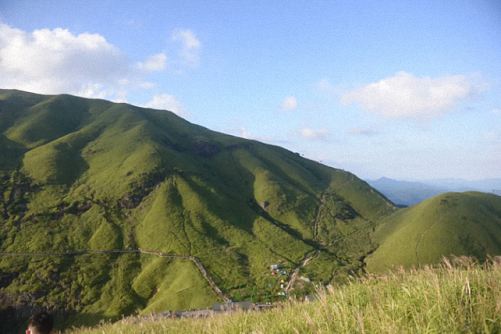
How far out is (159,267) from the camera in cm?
Result: 12875

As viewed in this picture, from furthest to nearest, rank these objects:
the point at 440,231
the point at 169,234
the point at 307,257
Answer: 1. the point at 440,231
2. the point at 169,234
3. the point at 307,257

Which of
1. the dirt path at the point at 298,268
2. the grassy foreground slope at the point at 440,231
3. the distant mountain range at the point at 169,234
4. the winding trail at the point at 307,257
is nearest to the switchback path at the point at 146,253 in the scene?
the distant mountain range at the point at 169,234

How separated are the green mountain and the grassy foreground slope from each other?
383 inches

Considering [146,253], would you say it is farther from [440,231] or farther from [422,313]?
[422,313]

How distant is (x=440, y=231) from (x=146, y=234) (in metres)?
127

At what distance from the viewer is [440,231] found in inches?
5861

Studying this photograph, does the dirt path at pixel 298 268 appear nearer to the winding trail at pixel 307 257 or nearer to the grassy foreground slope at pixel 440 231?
the winding trail at pixel 307 257

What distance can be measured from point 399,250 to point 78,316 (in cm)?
12270

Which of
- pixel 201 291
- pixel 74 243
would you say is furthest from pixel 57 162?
pixel 201 291

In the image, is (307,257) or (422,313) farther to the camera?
(307,257)

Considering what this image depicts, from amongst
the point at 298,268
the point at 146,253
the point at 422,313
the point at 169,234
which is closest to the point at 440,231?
the point at 298,268

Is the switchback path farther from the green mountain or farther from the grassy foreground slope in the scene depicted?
the grassy foreground slope

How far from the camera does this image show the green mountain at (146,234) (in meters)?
117

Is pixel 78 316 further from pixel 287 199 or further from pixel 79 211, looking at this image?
pixel 287 199
